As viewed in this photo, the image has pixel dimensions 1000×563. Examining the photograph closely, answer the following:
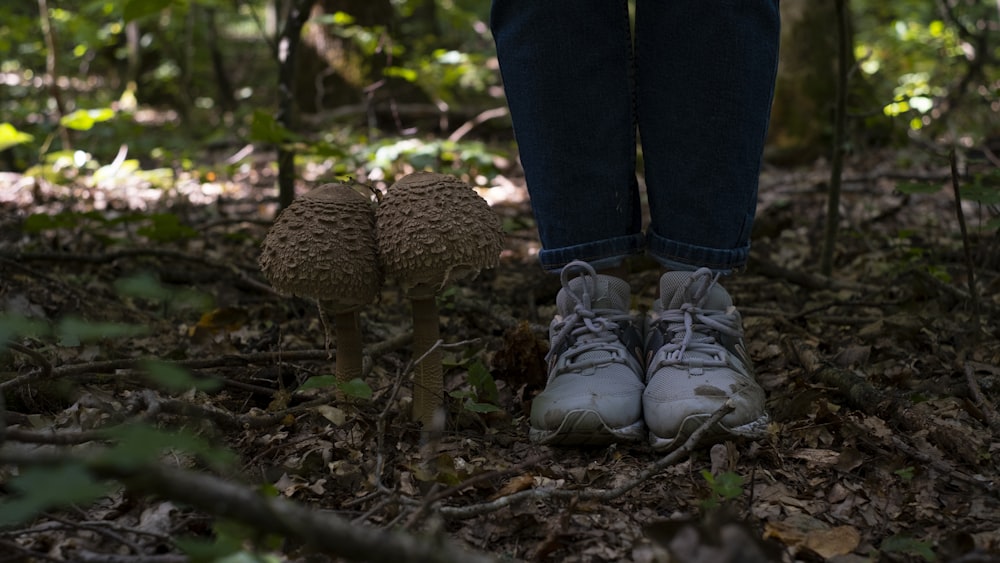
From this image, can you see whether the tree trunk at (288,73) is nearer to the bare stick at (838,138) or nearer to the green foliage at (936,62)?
the bare stick at (838,138)

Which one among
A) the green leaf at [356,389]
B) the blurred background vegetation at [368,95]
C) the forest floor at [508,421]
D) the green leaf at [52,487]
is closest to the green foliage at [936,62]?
the blurred background vegetation at [368,95]

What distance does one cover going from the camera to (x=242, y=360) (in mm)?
2328

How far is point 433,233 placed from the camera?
1.83 m

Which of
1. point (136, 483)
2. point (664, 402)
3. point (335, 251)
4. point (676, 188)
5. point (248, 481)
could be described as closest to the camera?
point (136, 483)

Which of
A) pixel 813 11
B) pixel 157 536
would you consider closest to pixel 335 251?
pixel 157 536

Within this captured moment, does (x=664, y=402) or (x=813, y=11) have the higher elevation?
(x=813, y=11)

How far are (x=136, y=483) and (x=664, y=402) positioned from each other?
1.36 meters

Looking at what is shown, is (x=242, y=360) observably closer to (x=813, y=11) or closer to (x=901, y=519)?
(x=901, y=519)

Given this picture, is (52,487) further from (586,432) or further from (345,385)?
(586,432)

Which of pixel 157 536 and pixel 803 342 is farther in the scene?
pixel 803 342

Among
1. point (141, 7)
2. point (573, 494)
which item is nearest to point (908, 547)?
point (573, 494)

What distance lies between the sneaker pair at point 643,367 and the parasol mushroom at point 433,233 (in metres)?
0.41

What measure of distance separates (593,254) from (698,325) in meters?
0.38

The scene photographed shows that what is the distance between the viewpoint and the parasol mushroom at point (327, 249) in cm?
184
